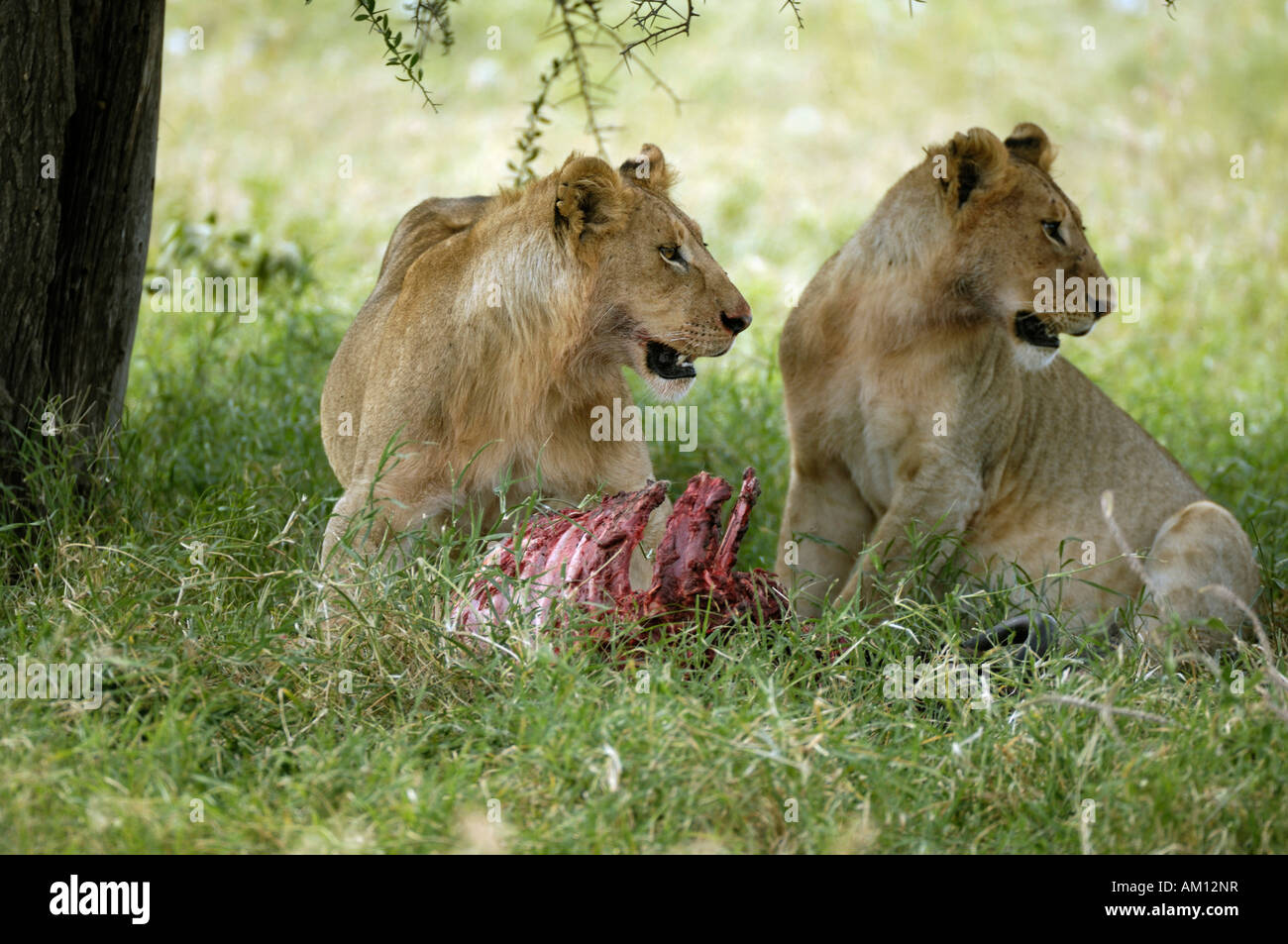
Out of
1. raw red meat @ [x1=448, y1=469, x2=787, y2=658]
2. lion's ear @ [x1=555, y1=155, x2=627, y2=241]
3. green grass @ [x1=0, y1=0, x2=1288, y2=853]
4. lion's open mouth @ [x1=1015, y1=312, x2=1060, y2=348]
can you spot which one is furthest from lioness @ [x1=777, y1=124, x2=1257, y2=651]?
lion's ear @ [x1=555, y1=155, x2=627, y2=241]

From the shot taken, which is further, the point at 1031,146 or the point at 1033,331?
the point at 1031,146

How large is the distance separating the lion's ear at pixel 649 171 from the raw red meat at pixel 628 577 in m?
1.07

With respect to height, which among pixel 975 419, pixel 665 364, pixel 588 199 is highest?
pixel 588 199

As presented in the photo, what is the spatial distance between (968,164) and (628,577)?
2.03 meters

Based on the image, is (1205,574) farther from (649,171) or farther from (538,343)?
(538,343)

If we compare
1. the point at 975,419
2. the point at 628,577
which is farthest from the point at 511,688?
the point at 975,419

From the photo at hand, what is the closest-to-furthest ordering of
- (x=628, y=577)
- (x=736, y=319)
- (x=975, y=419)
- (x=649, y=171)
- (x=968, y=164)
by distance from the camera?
(x=628, y=577), (x=736, y=319), (x=649, y=171), (x=968, y=164), (x=975, y=419)

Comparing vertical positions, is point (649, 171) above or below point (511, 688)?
above

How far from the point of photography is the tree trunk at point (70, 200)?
470cm

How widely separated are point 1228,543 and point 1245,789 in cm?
201

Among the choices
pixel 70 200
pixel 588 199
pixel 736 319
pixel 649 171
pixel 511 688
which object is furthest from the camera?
pixel 70 200

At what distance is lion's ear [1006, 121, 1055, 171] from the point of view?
5.32 m

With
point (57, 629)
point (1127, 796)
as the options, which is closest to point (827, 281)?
point (1127, 796)

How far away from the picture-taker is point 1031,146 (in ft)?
17.5
